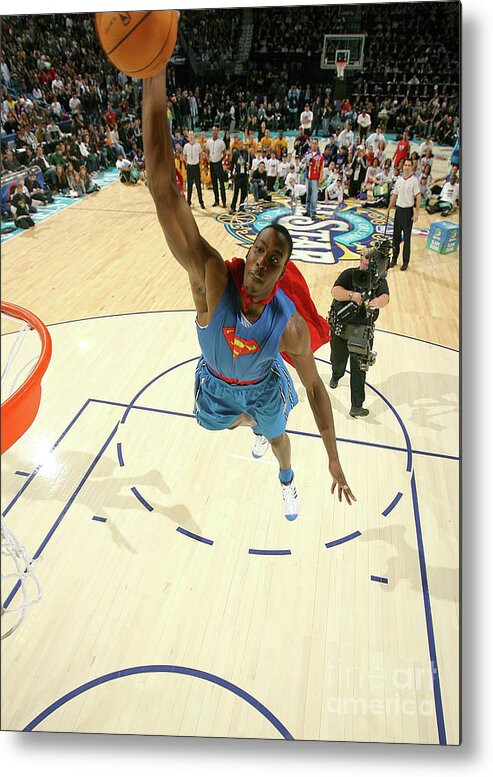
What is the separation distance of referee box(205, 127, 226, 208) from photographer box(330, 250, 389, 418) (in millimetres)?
1051

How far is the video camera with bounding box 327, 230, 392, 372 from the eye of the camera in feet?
13.1

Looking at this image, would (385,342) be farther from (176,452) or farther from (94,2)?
(94,2)

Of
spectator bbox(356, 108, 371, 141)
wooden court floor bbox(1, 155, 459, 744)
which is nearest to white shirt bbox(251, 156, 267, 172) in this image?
wooden court floor bbox(1, 155, 459, 744)

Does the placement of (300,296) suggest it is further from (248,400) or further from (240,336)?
(248,400)

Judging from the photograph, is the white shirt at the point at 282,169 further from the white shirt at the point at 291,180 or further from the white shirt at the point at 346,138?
the white shirt at the point at 346,138

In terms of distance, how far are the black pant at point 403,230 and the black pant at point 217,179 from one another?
1583mm

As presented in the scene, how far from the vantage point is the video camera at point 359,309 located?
13.1ft

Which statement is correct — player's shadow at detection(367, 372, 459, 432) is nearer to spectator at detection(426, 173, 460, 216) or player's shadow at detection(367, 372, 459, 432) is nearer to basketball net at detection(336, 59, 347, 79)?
spectator at detection(426, 173, 460, 216)

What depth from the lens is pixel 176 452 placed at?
177 inches

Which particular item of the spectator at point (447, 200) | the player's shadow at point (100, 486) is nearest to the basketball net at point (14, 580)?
the player's shadow at point (100, 486)

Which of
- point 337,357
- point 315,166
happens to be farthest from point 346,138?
point 337,357

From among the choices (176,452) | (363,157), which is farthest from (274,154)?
(176,452)

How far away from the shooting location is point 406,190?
16.6 ft

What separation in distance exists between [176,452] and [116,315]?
7.06 ft
